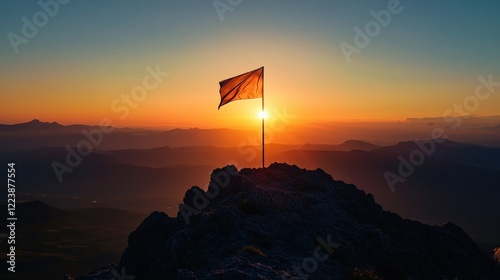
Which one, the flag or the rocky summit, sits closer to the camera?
the rocky summit

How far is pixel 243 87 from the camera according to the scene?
33281 millimetres

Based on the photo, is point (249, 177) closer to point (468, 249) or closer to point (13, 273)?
point (468, 249)

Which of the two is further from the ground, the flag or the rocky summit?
the flag

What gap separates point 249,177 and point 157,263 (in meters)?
12.4

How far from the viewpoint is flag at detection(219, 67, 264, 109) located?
3306 cm

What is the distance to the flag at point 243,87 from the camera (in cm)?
3306

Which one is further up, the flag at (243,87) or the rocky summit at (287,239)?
the flag at (243,87)

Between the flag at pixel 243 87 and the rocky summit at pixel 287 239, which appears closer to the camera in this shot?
the rocky summit at pixel 287 239

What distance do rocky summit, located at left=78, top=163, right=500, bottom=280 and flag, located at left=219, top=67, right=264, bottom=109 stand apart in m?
6.90

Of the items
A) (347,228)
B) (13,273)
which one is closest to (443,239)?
(347,228)

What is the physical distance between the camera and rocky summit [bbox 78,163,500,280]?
19.2m

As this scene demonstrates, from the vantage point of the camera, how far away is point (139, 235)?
29.6m

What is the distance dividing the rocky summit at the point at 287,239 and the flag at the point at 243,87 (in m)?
6.90

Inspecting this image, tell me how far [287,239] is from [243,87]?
611 inches
